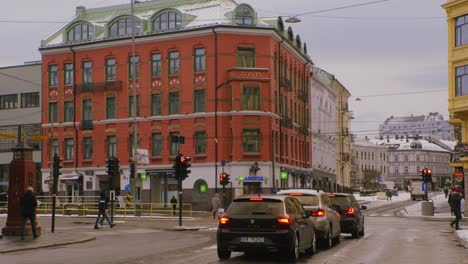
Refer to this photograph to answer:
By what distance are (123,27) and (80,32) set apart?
16.2ft

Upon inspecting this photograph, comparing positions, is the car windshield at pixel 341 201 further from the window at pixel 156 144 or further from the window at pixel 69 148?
the window at pixel 69 148

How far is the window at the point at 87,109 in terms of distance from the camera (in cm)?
→ 6347

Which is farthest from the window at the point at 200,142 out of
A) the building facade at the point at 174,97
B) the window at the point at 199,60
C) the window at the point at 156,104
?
the window at the point at 199,60

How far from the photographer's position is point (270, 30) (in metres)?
57.8

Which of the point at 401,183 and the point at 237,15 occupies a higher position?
the point at 237,15

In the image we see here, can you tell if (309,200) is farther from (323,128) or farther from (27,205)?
(323,128)

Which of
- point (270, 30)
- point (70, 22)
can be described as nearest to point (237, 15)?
point (270, 30)

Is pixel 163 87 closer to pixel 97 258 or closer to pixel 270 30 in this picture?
pixel 270 30

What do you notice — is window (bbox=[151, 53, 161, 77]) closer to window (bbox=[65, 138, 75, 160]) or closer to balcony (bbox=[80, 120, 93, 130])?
balcony (bbox=[80, 120, 93, 130])

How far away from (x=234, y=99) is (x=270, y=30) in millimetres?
6444

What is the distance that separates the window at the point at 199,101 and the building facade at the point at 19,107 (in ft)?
64.6

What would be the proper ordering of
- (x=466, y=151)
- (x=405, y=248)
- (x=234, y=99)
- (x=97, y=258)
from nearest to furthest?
(x=97, y=258)
(x=405, y=248)
(x=466, y=151)
(x=234, y=99)

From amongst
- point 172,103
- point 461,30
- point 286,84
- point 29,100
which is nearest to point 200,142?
point 172,103

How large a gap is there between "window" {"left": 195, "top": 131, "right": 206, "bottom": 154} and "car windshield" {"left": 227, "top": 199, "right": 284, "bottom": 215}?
40.9m
